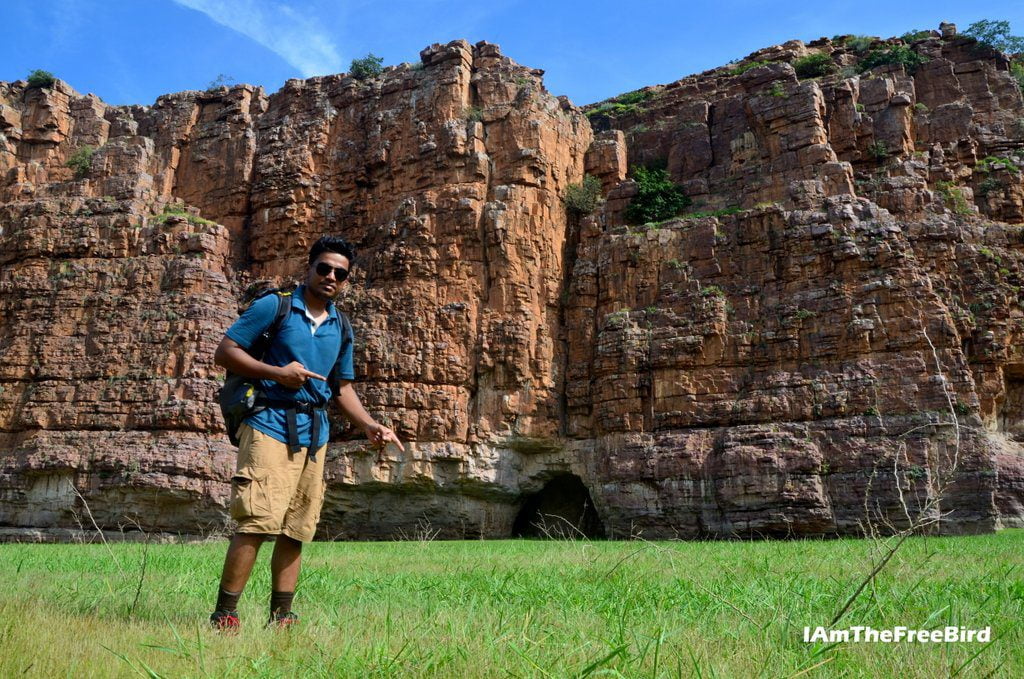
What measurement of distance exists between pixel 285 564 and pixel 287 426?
0.74 meters

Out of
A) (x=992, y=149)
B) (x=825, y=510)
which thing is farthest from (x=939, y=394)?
(x=992, y=149)

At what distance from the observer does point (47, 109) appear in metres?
27.9

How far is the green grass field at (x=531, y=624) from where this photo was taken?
8.08 ft

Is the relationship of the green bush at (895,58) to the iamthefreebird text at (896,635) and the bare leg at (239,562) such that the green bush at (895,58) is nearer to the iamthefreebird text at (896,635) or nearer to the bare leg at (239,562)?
the iamthefreebird text at (896,635)

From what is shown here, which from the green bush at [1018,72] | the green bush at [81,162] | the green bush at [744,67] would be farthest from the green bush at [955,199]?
the green bush at [81,162]

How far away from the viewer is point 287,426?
3.95 m

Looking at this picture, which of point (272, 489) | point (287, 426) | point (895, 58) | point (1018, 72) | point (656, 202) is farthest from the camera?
point (895, 58)

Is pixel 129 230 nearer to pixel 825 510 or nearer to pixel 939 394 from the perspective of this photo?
pixel 825 510

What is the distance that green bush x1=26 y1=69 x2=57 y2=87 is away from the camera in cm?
2833

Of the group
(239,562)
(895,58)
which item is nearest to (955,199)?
(895,58)

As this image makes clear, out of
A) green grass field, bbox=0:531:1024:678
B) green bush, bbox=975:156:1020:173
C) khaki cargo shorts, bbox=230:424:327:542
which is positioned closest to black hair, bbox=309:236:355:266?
khaki cargo shorts, bbox=230:424:327:542

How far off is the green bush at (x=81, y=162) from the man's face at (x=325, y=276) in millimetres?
27838

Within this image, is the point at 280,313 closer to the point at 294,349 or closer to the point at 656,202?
the point at 294,349

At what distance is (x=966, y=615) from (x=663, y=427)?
17183mm
